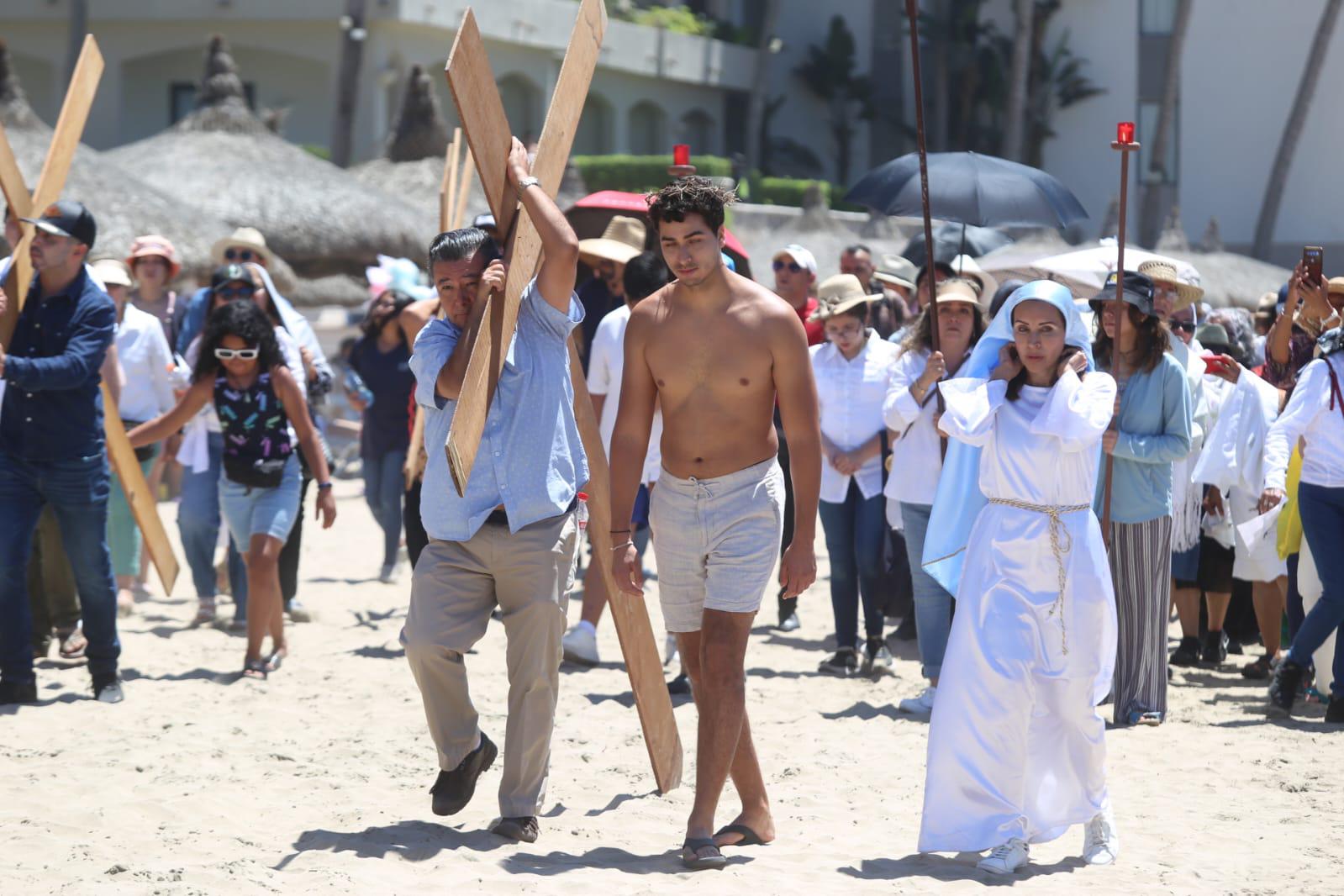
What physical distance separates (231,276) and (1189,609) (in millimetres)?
5283

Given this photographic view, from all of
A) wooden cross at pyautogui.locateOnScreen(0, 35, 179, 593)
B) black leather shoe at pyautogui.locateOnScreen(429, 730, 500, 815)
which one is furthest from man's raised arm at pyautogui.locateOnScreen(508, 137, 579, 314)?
wooden cross at pyautogui.locateOnScreen(0, 35, 179, 593)

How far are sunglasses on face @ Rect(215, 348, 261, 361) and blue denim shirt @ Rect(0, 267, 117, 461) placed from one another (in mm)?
829

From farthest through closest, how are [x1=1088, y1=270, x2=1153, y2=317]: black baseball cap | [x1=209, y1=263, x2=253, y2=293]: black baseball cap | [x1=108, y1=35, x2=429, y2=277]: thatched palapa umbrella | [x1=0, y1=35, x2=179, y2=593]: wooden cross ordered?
[x1=108, y1=35, x2=429, y2=277]: thatched palapa umbrella
[x1=209, y1=263, x2=253, y2=293]: black baseball cap
[x1=0, y1=35, x2=179, y2=593]: wooden cross
[x1=1088, y1=270, x2=1153, y2=317]: black baseball cap

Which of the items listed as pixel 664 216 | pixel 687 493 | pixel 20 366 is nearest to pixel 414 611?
pixel 687 493

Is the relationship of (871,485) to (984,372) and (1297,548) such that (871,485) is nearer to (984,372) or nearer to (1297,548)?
(1297,548)

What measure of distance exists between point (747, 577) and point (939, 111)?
112 ft

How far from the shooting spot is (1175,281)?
7961 millimetres

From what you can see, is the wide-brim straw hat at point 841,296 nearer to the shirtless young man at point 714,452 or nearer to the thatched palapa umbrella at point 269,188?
the shirtless young man at point 714,452

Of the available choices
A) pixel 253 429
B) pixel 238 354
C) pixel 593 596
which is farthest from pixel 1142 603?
pixel 238 354

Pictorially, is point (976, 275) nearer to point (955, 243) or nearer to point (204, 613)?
point (955, 243)

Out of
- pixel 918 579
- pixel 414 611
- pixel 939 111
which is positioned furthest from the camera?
pixel 939 111

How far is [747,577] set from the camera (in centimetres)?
511

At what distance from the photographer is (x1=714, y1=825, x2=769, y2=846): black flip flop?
17.1 ft

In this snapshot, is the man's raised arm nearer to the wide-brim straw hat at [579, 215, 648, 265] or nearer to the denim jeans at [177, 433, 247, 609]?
the wide-brim straw hat at [579, 215, 648, 265]
